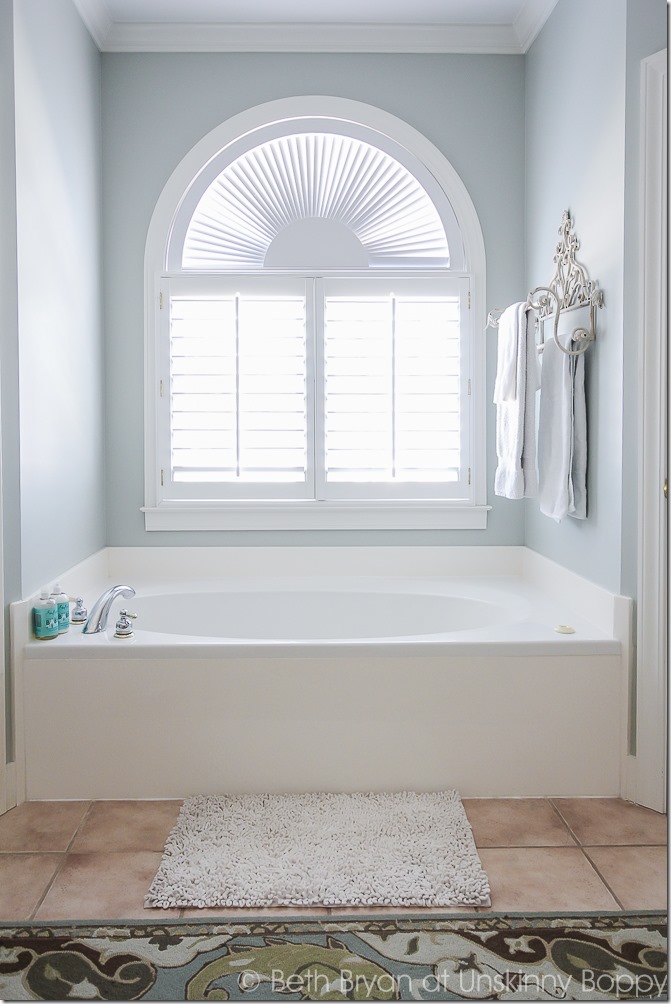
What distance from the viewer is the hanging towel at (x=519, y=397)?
8.74 feet

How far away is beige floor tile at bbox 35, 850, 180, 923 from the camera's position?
1.74m

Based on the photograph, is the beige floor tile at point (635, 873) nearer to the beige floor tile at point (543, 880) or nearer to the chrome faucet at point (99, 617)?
the beige floor tile at point (543, 880)

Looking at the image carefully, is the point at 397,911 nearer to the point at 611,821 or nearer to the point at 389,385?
the point at 611,821

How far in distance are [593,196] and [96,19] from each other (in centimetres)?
194

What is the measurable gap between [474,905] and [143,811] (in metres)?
0.95

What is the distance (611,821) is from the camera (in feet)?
7.05

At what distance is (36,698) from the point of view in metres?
2.27

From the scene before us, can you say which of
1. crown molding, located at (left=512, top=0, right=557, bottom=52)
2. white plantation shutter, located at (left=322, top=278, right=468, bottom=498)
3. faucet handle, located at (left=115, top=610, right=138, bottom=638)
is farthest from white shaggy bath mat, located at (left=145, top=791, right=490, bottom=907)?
crown molding, located at (left=512, top=0, right=557, bottom=52)

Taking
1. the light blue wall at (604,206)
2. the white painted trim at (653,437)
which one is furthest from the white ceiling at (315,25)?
the white painted trim at (653,437)

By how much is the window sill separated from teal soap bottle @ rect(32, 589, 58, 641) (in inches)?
36.4

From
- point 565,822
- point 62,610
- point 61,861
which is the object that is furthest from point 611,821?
point 62,610

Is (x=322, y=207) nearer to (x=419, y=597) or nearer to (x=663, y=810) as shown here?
(x=419, y=597)

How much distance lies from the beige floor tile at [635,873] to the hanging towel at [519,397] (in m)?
1.15

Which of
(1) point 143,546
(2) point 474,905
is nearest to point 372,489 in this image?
(1) point 143,546
